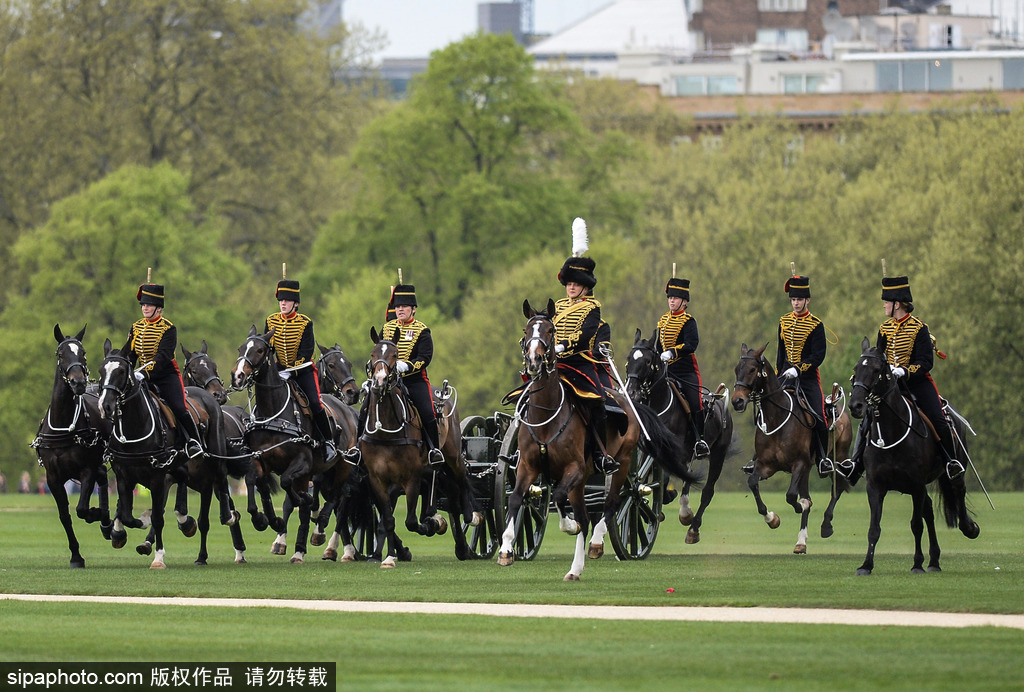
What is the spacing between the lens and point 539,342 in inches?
709

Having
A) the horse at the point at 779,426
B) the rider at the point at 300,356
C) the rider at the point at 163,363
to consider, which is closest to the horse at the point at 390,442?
the rider at the point at 300,356

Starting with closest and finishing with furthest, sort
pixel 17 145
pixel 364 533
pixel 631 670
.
→ pixel 631 670, pixel 364 533, pixel 17 145

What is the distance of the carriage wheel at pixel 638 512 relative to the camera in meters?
21.4

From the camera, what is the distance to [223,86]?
60500mm

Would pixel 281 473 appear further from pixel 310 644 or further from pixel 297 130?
pixel 297 130

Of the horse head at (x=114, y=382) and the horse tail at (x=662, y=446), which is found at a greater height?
the horse head at (x=114, y=382)

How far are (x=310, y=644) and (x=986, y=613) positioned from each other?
210 inches

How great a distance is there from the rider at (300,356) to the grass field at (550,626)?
156cm

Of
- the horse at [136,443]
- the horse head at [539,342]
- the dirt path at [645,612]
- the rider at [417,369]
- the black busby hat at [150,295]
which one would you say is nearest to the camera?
the dirt path at [645,612]

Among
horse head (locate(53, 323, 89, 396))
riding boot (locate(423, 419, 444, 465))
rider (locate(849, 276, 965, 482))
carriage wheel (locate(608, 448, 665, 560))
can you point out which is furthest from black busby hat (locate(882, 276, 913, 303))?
horse head (locate(53, 323, 89, 396))

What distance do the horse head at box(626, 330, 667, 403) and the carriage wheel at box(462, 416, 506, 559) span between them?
1702 mm

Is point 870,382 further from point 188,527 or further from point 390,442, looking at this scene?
point 188,527

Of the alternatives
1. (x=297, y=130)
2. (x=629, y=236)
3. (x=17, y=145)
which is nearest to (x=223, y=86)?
(x=297, y=130)

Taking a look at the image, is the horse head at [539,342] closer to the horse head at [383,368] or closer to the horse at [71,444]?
the horse head at [383,368]
